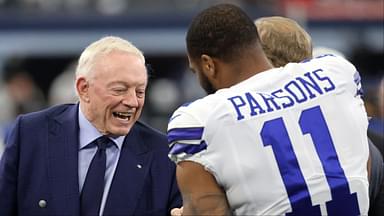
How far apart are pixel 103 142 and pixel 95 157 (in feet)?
0.25

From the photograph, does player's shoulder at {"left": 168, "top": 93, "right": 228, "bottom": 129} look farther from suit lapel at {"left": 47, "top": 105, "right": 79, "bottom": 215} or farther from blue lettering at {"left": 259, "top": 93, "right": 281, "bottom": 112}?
suit lapel at {"left": 47, "top": 105, "right": 79, "bottom": 215}

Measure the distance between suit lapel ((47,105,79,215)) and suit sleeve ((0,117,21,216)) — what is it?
14 centimetres

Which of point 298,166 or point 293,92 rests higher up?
point 293,92

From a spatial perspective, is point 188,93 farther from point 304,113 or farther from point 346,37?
point 304,113

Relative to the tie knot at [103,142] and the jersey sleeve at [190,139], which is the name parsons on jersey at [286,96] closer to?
the jersey sleeve at [190,139]

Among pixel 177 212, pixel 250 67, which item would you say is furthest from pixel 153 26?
pixel 250 67

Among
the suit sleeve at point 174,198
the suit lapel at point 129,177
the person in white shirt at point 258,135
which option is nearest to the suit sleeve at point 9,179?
the suit lapel at point 129,177

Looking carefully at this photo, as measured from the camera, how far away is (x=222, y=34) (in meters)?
4.15

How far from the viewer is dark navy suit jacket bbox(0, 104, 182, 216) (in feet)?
15.7

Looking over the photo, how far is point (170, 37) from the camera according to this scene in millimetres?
18875

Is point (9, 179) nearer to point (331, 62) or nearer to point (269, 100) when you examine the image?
point (269, 100)

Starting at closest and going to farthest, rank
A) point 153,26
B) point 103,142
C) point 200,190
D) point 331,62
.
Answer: point 200,190
point 331,62
point 103,142
point 153,26

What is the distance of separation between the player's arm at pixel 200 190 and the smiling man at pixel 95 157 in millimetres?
736

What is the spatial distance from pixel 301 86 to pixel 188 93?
13032 mm
